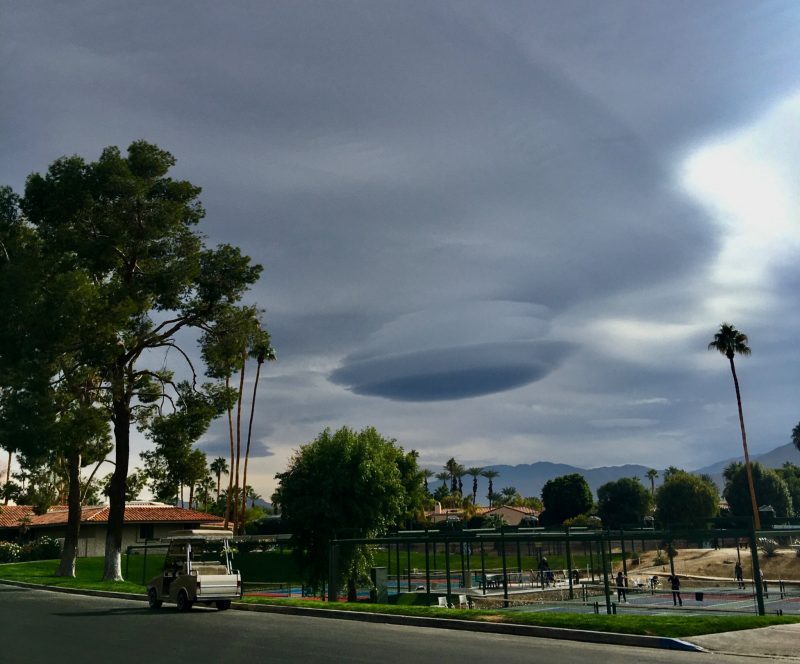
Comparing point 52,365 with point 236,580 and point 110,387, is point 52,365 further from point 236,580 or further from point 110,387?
point 236,580

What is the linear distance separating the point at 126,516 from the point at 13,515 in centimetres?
1613

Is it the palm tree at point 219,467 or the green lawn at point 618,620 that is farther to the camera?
the palm tree at point 219,467

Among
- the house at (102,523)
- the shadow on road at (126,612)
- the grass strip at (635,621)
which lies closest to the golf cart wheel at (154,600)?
the shadow on road at (126,612)

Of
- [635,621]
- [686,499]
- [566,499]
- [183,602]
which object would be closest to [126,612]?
[183,602]

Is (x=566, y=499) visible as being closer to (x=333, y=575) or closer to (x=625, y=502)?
(x=625, y=502)

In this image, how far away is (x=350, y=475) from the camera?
43.0m

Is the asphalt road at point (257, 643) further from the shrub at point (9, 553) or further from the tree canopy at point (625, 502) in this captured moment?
the tree canopy at point (625, 502)

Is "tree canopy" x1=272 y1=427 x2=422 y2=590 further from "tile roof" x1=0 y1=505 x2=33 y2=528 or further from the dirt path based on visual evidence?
"tile roof" x1=0 y1=505 x2=33 y2=528

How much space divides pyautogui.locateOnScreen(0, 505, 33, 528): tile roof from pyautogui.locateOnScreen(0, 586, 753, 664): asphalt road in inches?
2573

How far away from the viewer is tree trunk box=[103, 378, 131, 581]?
39156mm

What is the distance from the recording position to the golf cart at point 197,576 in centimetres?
2381

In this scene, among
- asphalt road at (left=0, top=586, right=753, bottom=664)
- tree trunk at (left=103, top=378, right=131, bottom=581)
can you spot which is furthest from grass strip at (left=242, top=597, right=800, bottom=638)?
tree trunk at (left=103, top=378, right=131, bottom=581)

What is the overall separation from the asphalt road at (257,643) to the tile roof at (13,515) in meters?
65.4

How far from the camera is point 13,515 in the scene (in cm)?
8400
